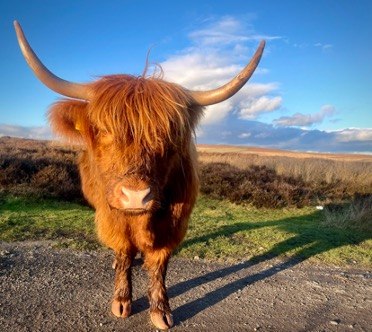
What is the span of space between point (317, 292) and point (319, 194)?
26.1 feet

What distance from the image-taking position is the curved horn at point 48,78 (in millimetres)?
3078

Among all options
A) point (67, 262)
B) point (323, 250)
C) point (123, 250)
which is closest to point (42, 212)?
point (67, 262)

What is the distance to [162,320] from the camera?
11.2 feet

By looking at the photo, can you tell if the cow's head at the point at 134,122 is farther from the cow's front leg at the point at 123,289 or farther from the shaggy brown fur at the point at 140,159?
the cow's front leg at the point at 123,289

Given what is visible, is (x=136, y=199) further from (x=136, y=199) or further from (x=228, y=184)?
(x=228, y=184)

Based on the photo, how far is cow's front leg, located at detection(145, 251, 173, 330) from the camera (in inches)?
135

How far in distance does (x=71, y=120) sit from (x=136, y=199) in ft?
4.30

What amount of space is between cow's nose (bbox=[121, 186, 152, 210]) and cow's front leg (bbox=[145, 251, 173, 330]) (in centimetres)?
120

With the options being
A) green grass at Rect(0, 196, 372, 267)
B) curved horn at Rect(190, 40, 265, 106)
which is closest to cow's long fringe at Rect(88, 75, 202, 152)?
curved horn at Rect(190, 40, 265, 106)

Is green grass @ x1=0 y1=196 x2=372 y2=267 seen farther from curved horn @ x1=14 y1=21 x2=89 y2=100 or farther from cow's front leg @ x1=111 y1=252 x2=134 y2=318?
curved horn @ x1=14 y1=21 x2=89 y2=100

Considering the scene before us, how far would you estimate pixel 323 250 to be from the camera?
6070 mm

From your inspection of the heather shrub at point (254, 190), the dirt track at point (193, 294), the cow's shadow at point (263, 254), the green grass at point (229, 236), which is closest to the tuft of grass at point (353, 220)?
the green grass at point (229, 236)

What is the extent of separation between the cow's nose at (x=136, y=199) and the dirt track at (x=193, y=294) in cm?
132

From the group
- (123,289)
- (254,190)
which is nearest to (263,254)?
(123,289)
